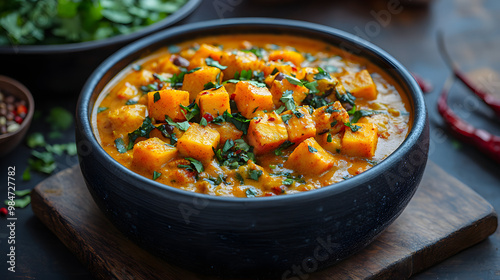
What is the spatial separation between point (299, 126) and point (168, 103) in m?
0.73

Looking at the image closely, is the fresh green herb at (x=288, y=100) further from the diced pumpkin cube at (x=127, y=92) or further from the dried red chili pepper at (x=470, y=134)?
the dried red chili pepper at (x=470, y=134)

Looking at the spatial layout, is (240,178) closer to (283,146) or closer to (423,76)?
(283,146)

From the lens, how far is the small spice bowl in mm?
3815

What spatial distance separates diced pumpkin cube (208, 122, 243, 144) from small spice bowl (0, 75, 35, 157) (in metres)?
1.77

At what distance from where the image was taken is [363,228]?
258 centimetres

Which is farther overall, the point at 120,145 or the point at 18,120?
the point at 18,120

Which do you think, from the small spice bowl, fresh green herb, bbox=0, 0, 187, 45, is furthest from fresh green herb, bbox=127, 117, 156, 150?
fresh green herb, bbox=0, 0, 187, 45

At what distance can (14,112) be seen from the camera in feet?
13.3

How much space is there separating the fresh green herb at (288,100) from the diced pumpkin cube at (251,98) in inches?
3.0

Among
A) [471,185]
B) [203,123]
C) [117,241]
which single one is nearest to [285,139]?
[203,123]

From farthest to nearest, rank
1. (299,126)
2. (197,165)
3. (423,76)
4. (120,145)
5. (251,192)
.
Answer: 1. (423,76)
2. (120,145)
3. (299,126)
4. (197,165)
5. (251,192)

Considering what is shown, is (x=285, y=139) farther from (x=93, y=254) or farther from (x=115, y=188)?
(x=93, y=254)

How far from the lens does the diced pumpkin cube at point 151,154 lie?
8.80 ft

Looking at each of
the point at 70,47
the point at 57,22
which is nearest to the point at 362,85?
the point at 70,47
